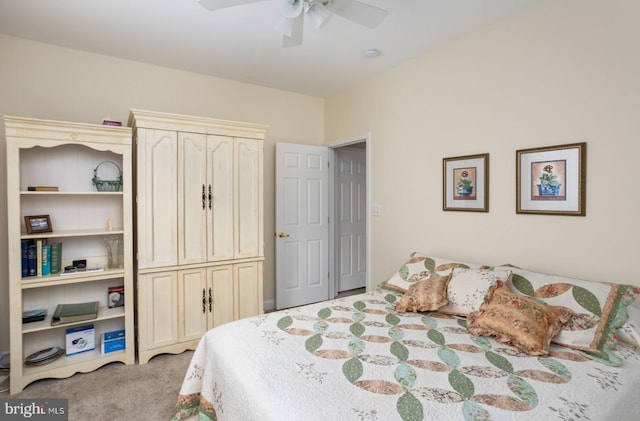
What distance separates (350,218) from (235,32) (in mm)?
2796

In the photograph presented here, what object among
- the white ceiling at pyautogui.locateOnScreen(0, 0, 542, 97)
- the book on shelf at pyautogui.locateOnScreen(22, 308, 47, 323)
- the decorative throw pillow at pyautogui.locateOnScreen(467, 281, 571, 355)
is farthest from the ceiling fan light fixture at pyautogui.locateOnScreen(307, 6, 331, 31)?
the book on shelf at pyautogui.locateOnScreen(22, 308, 47, 323)

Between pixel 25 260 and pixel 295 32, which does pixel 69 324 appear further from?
pixel 295 32

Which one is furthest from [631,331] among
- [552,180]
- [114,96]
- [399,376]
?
[114,96]

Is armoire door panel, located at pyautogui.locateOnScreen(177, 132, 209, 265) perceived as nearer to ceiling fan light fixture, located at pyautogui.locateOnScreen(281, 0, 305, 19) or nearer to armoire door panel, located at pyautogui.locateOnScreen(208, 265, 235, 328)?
armoire door panel, located at pyautogui.locateOnScreen(208, 265, 235, 328)

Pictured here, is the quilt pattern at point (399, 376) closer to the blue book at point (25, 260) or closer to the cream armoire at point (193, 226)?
the cream armoire at point (193, 226)

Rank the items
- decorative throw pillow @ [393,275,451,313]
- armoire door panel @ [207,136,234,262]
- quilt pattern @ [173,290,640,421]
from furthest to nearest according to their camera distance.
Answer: armoire door panel @ [207,136,234,262]
decorative throw pillow @ [393,275,451,313]
quilt pattern @ [173,290,640,421]

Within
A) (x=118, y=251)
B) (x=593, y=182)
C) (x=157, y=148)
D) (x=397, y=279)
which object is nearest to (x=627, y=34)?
(x=593, y=182)

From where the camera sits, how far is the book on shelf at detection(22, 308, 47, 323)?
7.96ft

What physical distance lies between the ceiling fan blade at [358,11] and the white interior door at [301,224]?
6.73ft

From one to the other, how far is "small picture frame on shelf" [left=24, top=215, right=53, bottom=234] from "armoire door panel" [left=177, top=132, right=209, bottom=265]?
0.95 meters

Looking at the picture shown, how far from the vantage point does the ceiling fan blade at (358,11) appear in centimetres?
173

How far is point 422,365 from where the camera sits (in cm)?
142

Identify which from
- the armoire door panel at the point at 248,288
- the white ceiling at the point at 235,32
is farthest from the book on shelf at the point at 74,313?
the white ceiling at the point at 235,32

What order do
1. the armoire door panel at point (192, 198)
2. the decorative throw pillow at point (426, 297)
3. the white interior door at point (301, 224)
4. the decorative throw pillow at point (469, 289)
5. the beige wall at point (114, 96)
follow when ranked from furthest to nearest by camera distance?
the white interior door at point (301, 224)
the armoire door panel at point (192, 198)
the beige wall at point (114, 96)
the decorative throw pillow at point (426, 297)
the decorative throw pillow at point (469, 289)
